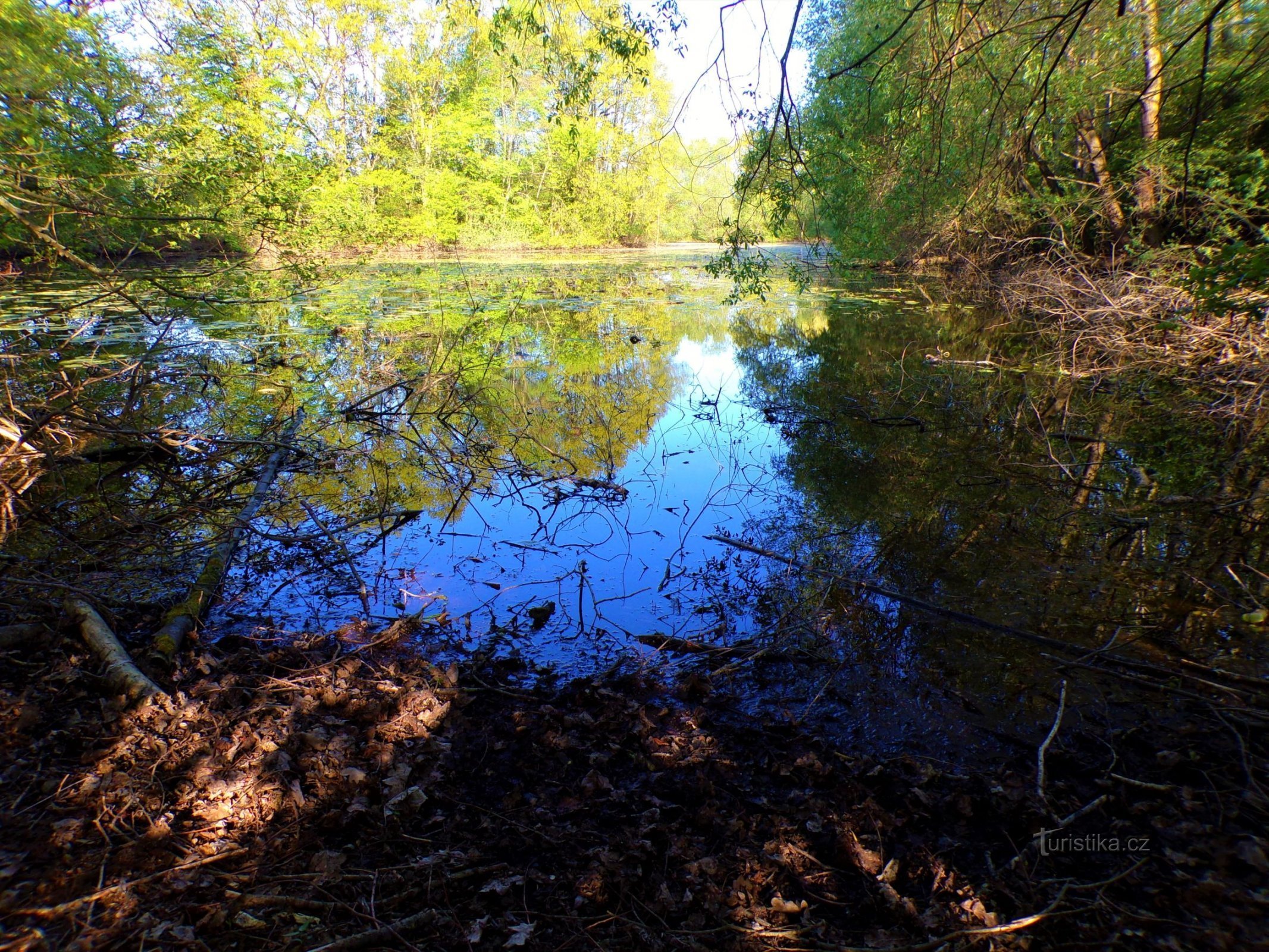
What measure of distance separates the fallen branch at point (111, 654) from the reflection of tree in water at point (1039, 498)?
4020mm

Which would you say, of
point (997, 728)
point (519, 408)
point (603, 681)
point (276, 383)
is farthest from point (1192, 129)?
point (276, 383)

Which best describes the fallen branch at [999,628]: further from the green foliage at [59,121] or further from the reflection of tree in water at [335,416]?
the green foliage at [59,121]

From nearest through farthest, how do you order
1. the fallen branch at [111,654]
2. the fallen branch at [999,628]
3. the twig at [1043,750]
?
1. the twig at [1043,750]
2. the fallen branch at [111,654]
3. the fallen branch at [999,628]

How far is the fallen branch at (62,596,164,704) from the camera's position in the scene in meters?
2.67

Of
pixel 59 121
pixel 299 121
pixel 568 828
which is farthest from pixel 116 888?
pixel 299 121

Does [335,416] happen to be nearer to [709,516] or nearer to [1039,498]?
[709,516]

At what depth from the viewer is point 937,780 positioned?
8.17 feet

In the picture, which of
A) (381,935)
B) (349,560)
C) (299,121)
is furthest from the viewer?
(299,121)

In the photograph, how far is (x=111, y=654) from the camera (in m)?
2.87

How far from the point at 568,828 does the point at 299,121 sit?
17.9m

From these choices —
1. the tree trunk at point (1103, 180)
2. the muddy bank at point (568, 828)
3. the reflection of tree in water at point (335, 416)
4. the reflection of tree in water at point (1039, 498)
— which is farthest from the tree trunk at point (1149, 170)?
the muddy bank at point (568, 828)

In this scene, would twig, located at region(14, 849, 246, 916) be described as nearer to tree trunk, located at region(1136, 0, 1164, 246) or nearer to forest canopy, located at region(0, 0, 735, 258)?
forest canopy, located at region(0, 0, 735, 258)

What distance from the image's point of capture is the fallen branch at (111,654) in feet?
8.75

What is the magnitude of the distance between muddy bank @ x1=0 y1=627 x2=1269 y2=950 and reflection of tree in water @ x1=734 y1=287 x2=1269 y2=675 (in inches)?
46.5
